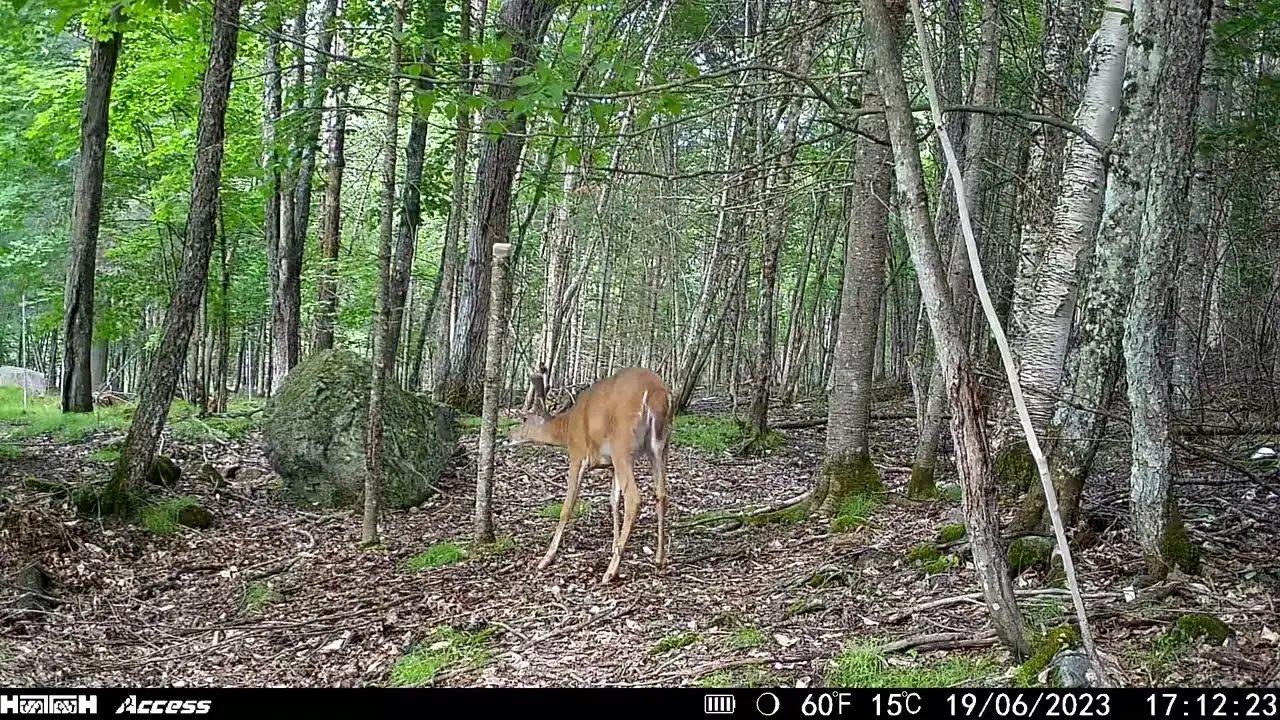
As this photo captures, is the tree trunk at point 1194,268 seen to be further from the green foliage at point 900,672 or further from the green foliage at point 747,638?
the green foliage at point 900,672

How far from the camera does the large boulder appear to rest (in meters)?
9.91

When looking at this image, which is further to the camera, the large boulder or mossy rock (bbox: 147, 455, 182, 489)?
the large boulder

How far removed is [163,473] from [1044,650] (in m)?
7.93

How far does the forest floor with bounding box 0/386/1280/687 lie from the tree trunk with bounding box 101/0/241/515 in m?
0.60

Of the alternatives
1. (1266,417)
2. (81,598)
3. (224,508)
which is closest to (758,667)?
(81,598)

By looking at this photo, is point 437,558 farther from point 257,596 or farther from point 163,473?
point 163,473

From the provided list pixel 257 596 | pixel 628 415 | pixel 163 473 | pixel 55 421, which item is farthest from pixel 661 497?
pixel 55 421

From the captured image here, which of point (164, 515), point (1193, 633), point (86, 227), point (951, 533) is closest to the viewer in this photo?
point (1193, 633)

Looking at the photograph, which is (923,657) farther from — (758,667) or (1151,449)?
(1151,449)

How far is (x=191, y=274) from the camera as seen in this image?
9.09m

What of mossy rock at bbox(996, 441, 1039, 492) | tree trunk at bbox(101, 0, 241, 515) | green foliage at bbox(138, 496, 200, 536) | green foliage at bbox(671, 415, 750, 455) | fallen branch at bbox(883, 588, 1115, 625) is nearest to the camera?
fallen branch at bbox(883, 588, 1115, 625)
